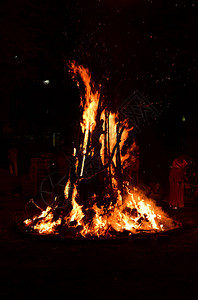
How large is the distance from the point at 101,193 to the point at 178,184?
15.1ft

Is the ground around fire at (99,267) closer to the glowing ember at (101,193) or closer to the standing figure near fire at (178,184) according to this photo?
the glowing ember at (101,193)

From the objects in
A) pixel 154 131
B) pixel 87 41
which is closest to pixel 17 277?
pixel 87 41

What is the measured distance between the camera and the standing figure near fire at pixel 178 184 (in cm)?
1229

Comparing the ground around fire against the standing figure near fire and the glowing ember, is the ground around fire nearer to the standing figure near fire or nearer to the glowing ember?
the glowing ember

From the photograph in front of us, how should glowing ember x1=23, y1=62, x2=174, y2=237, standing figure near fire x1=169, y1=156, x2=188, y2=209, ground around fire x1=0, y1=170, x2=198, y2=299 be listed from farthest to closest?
standing figure near fire x1=169, y1=156, x2=188, y2=209, glowing ember x1=23, y1=62, x2=174, y2=237, ground around fire x1=0, y1=170, x2=198, y2=299

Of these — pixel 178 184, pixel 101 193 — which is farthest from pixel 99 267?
A: pixel 178 184

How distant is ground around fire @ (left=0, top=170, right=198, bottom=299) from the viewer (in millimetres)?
5094

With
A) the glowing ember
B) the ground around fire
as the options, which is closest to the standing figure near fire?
the glowing ember

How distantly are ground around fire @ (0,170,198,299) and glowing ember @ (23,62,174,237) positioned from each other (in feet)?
1.72

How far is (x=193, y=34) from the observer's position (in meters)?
12.3

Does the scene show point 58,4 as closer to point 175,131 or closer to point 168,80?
point 168,80

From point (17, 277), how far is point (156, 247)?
9.30 feet

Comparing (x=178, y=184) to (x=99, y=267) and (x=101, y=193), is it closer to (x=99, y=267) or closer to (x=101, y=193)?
(x=101, y=193)

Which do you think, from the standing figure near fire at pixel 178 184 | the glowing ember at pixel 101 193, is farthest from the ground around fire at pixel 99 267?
the standing figure near fire at pixel 178 184
